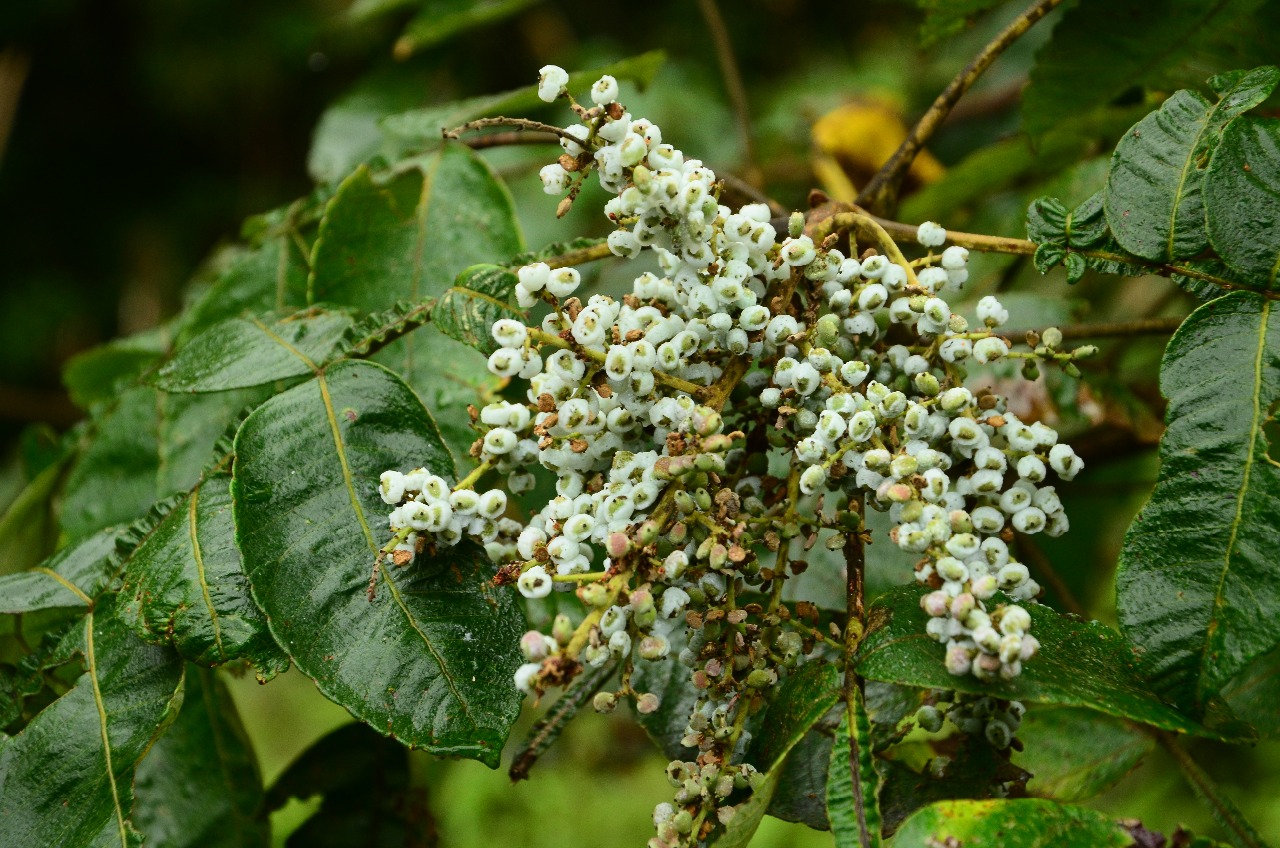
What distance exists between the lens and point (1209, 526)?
0.61 metres

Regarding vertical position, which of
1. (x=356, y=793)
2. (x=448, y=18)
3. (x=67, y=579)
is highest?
(x=448, y=18)

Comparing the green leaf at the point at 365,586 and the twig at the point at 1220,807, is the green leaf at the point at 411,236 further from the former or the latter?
the twig at the point at 1220,807

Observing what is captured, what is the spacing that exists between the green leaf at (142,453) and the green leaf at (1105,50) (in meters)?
0.85

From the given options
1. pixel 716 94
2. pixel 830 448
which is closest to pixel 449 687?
pixel 830 448

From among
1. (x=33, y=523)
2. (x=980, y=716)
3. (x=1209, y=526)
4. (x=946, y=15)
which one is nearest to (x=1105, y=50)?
(x=946, y=15)

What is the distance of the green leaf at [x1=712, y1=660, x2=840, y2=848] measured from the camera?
623 millimetres

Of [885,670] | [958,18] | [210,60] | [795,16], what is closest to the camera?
[885,670]

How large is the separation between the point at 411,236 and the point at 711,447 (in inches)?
21.6

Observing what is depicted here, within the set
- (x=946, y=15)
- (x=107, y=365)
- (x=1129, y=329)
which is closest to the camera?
(x=1129, y=329)

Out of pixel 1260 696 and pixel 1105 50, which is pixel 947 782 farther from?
pixel 1105 50

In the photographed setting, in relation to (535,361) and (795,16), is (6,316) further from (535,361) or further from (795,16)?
(535,361)

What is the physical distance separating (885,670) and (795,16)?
2291 millimetres

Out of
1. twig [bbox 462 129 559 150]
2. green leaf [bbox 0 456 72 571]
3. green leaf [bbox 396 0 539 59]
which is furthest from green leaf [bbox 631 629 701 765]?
green leaf [bbox 396 0 539 59]

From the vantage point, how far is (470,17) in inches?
56.1
